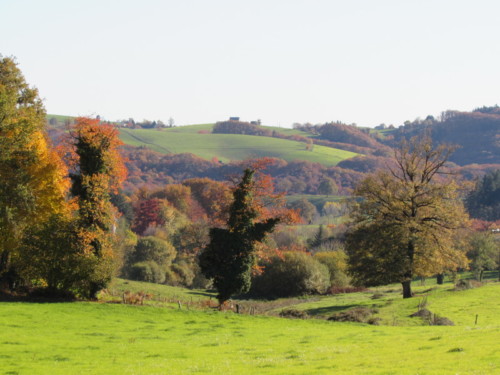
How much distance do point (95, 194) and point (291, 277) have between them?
127 feet

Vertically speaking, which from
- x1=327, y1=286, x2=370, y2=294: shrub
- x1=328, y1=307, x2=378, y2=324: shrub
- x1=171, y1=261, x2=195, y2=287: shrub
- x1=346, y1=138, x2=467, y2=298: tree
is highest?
x1=346, y1=138, x2=467, y2=298: tree

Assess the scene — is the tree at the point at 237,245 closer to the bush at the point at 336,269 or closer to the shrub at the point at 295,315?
the shrub at the point at 295,315

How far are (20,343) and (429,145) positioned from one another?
43.9 m

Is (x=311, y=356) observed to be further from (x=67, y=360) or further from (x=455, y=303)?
(x=455, y=303)

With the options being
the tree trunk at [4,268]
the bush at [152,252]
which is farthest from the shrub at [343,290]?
the tree trunk at [4,268]

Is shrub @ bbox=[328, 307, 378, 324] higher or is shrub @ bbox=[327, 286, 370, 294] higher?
shrub @ bbox=[328, 307, 378, 324]

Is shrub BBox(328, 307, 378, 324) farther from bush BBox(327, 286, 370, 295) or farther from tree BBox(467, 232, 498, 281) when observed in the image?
tree BBox(467, 232, 498, 281)

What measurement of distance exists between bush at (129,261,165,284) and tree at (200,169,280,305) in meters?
39.7

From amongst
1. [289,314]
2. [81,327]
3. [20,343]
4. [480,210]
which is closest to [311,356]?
[20,343]

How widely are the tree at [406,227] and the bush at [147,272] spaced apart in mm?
40370

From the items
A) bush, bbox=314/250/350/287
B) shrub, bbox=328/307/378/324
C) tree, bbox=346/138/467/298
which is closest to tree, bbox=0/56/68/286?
shrub, bbox=328/307/378/324

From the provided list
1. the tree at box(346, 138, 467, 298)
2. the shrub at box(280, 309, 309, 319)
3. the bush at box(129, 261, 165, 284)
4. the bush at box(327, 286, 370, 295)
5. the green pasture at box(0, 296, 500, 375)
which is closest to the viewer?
the green pasture at box(0, 296, 500, 375)

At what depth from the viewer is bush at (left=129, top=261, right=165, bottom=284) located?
297ft

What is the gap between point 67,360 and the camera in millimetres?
26609
